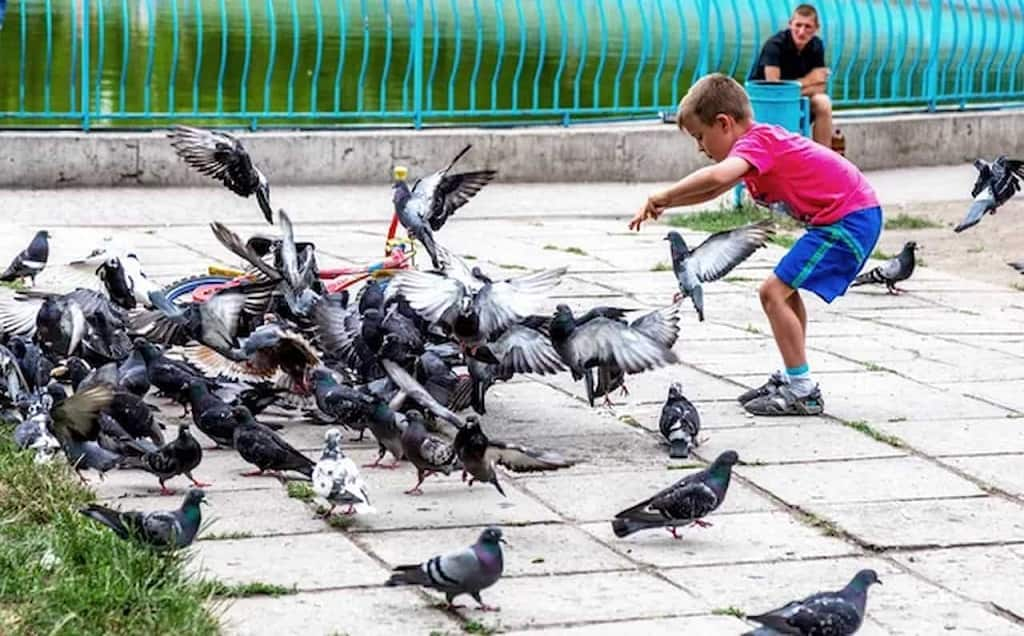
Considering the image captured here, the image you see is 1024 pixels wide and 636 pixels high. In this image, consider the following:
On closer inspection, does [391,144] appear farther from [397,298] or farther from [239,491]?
[239,491]

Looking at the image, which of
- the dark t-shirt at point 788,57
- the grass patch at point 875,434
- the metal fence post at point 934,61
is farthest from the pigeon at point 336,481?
the metal fence post at point 934,61

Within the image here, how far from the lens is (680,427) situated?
281 inches

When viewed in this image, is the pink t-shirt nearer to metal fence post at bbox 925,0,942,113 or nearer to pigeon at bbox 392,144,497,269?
pigeon at bbox 392,144,497,269

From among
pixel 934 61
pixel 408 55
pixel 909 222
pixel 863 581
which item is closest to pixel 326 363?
pixel 863 581

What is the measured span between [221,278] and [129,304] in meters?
0.60

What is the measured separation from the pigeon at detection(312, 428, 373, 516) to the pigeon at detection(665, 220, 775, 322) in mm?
2789

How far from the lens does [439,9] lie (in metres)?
16.0

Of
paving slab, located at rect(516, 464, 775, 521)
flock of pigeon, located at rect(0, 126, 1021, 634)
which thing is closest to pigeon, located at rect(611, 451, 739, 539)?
flock of pigeon, located at rect(0, 126, 1021, 634)

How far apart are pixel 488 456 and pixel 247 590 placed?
1.28 m

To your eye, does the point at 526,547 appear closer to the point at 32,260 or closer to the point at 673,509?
the point at 673,509

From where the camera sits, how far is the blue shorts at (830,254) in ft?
Answer: 26.1

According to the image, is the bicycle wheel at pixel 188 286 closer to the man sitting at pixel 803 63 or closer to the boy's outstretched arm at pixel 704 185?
the boy's outstretched arm at pixel 704 185

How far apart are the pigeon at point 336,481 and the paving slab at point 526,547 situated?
0.13 m

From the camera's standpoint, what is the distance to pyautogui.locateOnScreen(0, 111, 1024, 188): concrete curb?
1452 centimetres
